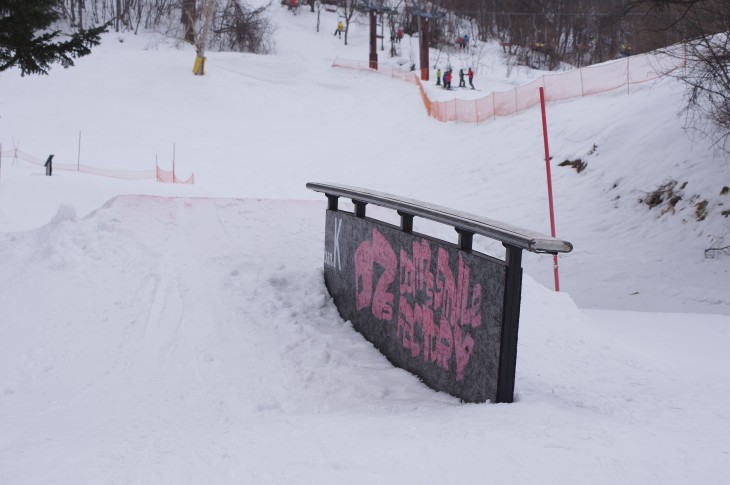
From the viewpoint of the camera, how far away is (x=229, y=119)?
127ft

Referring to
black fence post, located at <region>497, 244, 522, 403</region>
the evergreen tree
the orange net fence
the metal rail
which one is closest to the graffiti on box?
the metal rail

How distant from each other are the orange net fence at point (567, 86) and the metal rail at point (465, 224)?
17.2m

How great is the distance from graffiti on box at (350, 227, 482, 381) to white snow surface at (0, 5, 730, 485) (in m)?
0.40

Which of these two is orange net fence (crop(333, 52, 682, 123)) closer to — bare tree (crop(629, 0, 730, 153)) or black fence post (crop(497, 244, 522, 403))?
bare tree (crop(629, 0, 730, 153))

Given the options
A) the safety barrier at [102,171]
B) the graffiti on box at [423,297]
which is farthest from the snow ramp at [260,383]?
the safety barrier at [102,171]

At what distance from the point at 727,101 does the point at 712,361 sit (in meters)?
8.54

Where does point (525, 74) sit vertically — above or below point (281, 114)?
above

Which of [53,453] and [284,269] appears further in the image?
[284,269]

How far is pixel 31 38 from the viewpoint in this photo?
12.1 metres

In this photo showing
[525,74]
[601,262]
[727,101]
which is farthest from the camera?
[525,74]

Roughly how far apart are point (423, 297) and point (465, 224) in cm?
106

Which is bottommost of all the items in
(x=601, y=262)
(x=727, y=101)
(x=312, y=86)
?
(x=601, y=262)

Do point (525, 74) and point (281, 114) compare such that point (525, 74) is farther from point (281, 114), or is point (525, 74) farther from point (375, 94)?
point (281, 114)

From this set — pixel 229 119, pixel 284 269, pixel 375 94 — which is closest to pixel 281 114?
pixel 229 119
